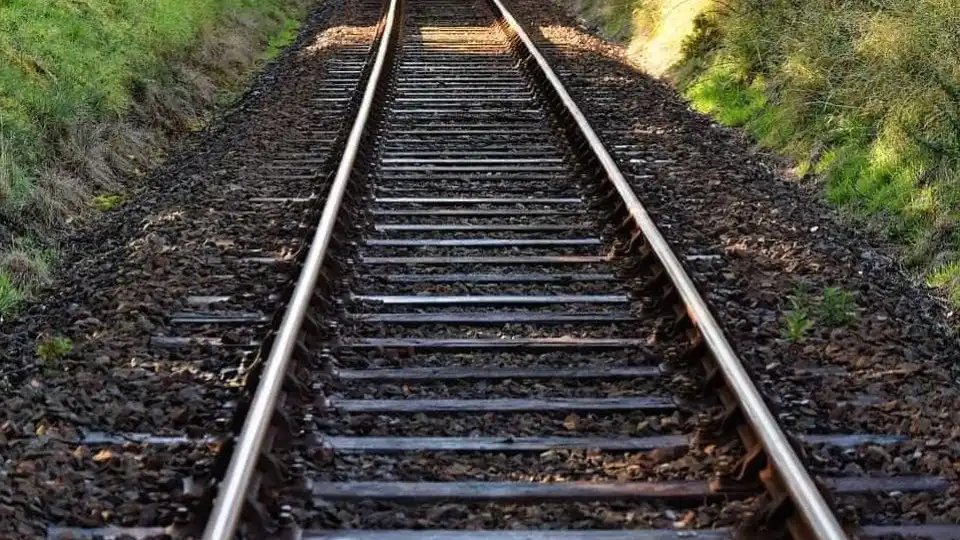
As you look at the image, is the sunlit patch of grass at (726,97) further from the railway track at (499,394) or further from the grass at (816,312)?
the grass at (816,312)

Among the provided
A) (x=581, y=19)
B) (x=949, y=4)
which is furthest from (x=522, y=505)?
(x=581, y=19)

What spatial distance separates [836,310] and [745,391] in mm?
1495

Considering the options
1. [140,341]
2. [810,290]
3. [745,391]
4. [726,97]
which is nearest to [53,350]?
[140,341]

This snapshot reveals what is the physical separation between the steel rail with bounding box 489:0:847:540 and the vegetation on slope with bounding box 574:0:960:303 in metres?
1.56

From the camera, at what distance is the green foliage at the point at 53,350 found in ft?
16.2

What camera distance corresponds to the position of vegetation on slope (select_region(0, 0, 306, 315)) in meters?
7.01

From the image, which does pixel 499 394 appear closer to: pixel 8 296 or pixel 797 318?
pixel 797 318

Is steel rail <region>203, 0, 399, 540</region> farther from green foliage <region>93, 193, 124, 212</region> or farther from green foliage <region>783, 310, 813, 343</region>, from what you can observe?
green foliage <region>783, 310, 813, 343</region>

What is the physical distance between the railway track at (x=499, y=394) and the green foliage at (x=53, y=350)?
414mm

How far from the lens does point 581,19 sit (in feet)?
58.2

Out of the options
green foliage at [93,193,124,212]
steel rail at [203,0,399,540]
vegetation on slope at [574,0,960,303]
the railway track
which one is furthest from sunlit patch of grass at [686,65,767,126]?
green foliage at [93,193,124,212]

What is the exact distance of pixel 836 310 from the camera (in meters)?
5.44

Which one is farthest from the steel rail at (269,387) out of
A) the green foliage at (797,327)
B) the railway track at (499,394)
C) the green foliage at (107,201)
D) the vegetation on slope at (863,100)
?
the vegetation on slope at (863,100)

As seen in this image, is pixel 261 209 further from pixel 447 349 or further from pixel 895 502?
pixel 895 502
